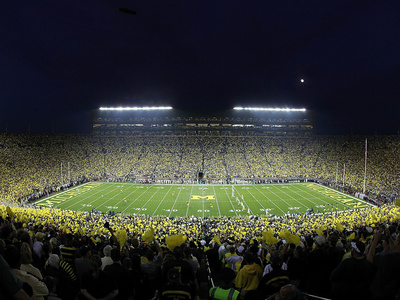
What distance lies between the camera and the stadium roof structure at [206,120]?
65.9 meters

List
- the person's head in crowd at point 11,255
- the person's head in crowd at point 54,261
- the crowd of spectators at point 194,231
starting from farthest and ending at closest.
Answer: the person's head in crowd at point 54,261 → the crowd of spectators at point 194,231 → the person's head in crowd at point 11,255

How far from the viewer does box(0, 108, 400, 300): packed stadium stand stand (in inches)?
142

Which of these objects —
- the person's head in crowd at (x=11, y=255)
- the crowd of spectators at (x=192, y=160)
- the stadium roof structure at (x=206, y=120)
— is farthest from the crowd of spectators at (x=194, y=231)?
the stadium roof structure at (x=206, y=120)

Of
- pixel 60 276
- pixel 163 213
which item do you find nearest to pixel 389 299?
pixel 60 276

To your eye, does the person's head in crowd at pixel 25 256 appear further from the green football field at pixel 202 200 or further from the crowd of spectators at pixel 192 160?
the crowd of spectators at pixel 192 160

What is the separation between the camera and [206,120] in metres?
66.7

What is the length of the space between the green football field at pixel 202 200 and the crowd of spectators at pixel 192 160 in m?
3.85

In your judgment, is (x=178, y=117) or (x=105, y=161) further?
(x=178, y=117)

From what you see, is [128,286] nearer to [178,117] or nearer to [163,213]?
[163,213]

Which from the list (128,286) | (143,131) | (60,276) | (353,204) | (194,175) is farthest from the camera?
(143,131)

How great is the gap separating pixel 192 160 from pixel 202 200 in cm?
2109

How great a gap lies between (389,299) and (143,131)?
64.2 m

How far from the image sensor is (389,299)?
3662 millimetres

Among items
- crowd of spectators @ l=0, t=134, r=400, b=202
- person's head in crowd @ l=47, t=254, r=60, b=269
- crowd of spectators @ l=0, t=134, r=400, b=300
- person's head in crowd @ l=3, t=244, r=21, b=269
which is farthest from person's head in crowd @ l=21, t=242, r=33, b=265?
crowd of spectators @ l=0, t=134, r=400, b=202
